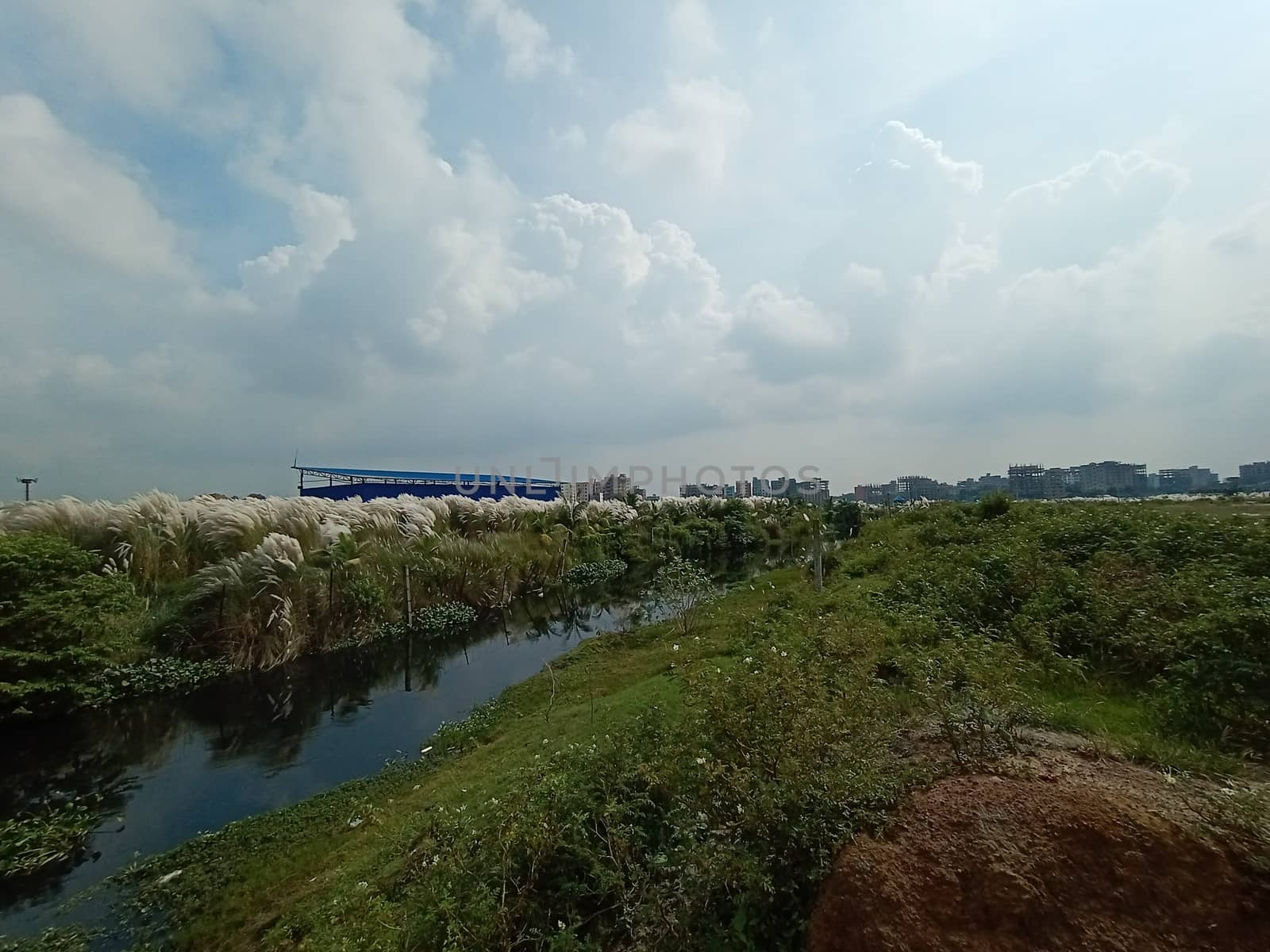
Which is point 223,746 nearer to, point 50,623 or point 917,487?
point 50,623

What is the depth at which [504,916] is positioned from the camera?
2.65 m

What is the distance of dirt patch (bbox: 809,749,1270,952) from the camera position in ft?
6.46

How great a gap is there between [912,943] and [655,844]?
4.37 feet

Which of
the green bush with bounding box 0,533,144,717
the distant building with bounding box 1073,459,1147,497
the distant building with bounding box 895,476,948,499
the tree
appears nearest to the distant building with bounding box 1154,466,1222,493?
the distant building with bounding box 1073,459,1147,497

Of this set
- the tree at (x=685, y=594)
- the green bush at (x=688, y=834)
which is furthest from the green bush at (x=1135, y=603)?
the tree at (x=685, y=594)

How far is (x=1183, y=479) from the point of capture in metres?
27.9

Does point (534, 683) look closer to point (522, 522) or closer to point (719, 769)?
point (719, 769)

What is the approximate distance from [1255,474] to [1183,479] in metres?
4.48

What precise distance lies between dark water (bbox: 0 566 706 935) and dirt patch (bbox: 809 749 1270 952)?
4967 millimetres

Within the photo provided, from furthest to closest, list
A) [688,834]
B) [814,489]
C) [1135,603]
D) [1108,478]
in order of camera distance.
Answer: [814,489] < [1108,478] < [1135,603] < [688,834]

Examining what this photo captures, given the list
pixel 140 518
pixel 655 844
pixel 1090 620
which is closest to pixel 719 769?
pixel 655 844

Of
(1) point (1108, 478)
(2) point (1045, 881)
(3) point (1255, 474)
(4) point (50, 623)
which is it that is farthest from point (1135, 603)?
(1) point (1108, 478)

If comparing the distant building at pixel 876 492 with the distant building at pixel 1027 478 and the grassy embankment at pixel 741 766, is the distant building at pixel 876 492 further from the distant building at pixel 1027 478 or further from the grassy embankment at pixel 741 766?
the grassy embankment at pixel 741 766

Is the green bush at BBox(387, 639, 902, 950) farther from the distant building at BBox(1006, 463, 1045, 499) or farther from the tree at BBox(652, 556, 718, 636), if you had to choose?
the distant building at BBox(1006, 463, 1045, 499)
